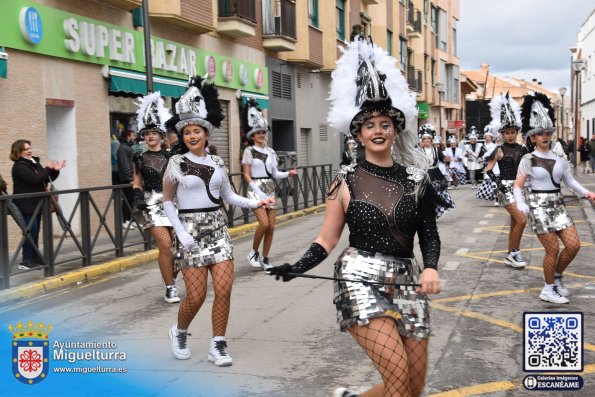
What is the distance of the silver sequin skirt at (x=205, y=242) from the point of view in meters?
5.65

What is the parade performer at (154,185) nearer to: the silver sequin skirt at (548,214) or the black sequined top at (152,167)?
the black sequined top at (152,167)

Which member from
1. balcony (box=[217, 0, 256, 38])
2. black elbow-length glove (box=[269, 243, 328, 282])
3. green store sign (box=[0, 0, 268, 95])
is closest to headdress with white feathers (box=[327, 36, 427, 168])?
black elbow-length glove (box=[269, 243, 328, 282])

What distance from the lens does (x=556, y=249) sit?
7.49 meters

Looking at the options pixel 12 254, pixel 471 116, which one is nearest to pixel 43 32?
pixel 12 254

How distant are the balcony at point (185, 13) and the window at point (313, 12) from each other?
8.56 metres

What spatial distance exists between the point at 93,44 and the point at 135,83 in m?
1.54

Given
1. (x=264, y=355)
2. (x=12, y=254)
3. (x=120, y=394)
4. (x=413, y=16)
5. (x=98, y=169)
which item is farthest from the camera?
(x=413, y=16)

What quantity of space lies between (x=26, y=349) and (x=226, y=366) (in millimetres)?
1427

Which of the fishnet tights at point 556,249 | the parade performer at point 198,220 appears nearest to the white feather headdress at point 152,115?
the parade performer at point 198,220

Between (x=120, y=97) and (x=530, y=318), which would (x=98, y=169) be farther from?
(x=530, y=318)

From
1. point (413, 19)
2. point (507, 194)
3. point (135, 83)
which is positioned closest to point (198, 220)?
point (507, 194)

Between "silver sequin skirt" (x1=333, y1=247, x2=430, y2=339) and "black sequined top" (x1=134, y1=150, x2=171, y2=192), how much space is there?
4601 millimetres

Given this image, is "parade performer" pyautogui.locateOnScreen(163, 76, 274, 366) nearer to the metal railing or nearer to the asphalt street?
the asphalt street

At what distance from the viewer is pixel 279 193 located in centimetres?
1738
